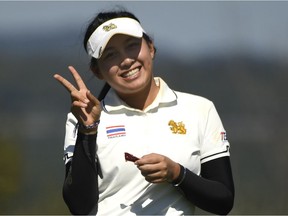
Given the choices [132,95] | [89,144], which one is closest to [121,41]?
[132,95]

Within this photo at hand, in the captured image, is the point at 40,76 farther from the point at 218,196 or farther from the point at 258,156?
the point at 218,196

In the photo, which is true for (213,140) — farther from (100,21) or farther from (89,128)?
(100,21)

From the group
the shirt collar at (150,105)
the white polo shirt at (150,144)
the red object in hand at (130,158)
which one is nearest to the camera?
the red object in hand at (130,158)

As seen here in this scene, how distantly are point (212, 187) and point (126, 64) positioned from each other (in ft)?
1.71

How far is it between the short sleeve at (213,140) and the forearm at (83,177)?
40 centimetres

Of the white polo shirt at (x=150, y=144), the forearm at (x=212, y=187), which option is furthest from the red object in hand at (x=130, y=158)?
the forearm at (x=212, y=187)

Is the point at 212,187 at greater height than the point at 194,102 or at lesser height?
lesser

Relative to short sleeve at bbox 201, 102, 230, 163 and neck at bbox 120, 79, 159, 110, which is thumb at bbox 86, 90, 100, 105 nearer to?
neck at bbox 120, 79, 159, 110

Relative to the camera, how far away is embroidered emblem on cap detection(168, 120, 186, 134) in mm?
3168

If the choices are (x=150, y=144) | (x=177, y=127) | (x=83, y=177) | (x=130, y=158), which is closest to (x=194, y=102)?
(x=177, y=127)

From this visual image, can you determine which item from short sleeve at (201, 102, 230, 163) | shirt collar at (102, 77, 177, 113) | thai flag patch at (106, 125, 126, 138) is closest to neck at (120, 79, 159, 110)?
shirt collar at (102, 77, 177, 113)

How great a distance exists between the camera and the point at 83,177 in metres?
3.04

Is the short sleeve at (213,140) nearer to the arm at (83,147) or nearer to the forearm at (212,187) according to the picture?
the forearm at (212,187)

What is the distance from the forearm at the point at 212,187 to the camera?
3076 mm
